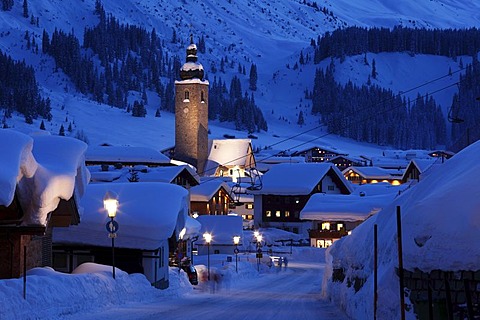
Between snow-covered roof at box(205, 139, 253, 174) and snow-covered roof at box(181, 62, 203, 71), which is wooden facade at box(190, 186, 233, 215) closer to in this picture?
snow-covered roof at box(205, 139, 253, 174)

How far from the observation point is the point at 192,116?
6043 inches

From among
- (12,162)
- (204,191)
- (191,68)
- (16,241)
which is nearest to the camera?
(12,162)

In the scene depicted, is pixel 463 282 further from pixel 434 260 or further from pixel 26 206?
pixel 26 206

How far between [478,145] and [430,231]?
408 centimetres

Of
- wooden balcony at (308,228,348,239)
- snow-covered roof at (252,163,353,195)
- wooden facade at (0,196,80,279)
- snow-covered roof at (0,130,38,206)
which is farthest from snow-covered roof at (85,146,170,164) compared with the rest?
snow-covered roof at (0,130,38,206)

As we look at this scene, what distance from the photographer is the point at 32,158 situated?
72.3ft

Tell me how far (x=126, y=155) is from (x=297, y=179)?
1465 inches

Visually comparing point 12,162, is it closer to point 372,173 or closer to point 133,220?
point 133,220

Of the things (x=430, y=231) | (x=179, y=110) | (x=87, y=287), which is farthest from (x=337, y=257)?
(x=179, y=110)

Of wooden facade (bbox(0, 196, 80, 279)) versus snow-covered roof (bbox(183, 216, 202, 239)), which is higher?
snow-covered roof (bbox(183, 216, 202, 239))

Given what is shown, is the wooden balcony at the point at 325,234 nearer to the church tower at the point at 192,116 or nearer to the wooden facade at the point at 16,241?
the wooden facade at the point at 16,241

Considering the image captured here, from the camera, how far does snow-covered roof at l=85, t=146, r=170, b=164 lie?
12962 cm

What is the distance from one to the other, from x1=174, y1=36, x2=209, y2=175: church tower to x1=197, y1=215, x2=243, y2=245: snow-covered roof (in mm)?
67677

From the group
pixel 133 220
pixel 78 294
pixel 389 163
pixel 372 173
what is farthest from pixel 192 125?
pixel 78 294
